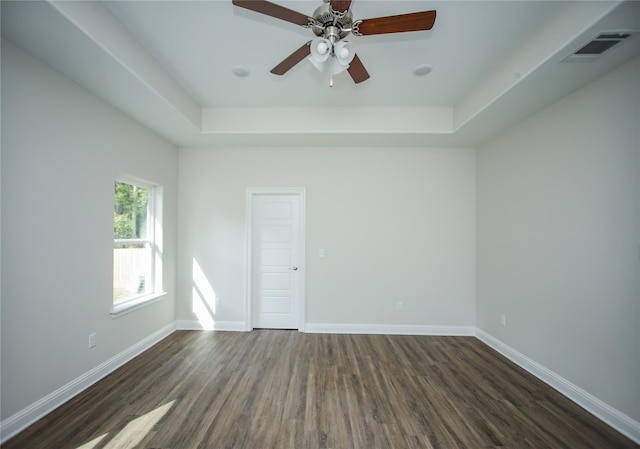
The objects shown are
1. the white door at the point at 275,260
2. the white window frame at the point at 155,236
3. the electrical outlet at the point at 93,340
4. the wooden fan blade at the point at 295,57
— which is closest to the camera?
the wooden fan blade at the point at 295,57

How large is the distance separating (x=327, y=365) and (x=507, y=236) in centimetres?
259

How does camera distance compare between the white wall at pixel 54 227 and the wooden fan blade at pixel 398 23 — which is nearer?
the wooden fan blade at pixel 398 23

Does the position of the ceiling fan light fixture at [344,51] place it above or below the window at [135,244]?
above

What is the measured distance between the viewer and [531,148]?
→ 2.69 meters

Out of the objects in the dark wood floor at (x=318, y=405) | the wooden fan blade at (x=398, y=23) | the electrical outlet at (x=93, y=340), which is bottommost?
the dark wood floor at (x=318, y=405)

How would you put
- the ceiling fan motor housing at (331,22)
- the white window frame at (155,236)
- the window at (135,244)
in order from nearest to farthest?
1. the ceiling fan motor housing at (331,22)
2. the window at (135,244)
3. the white window frame at (155,236)

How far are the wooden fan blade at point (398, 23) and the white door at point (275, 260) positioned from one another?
2.44m

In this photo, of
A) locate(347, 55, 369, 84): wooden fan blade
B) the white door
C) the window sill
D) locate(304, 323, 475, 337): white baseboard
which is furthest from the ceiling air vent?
the window sill

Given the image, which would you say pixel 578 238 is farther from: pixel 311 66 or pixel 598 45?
pixel 311 66

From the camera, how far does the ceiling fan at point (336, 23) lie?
1.40m

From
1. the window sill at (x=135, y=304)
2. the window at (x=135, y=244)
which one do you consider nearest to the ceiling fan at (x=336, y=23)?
the window at (x=135, y=244)

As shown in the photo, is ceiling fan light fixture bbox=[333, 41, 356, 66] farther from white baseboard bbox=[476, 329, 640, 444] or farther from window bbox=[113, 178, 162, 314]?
white baseboard bbox=[476, 329, 640, 444]

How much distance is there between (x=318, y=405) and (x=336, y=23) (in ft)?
9.08

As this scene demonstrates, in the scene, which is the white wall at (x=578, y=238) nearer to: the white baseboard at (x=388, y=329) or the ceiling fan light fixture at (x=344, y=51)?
the white baseboard at (x=388, y=329)
